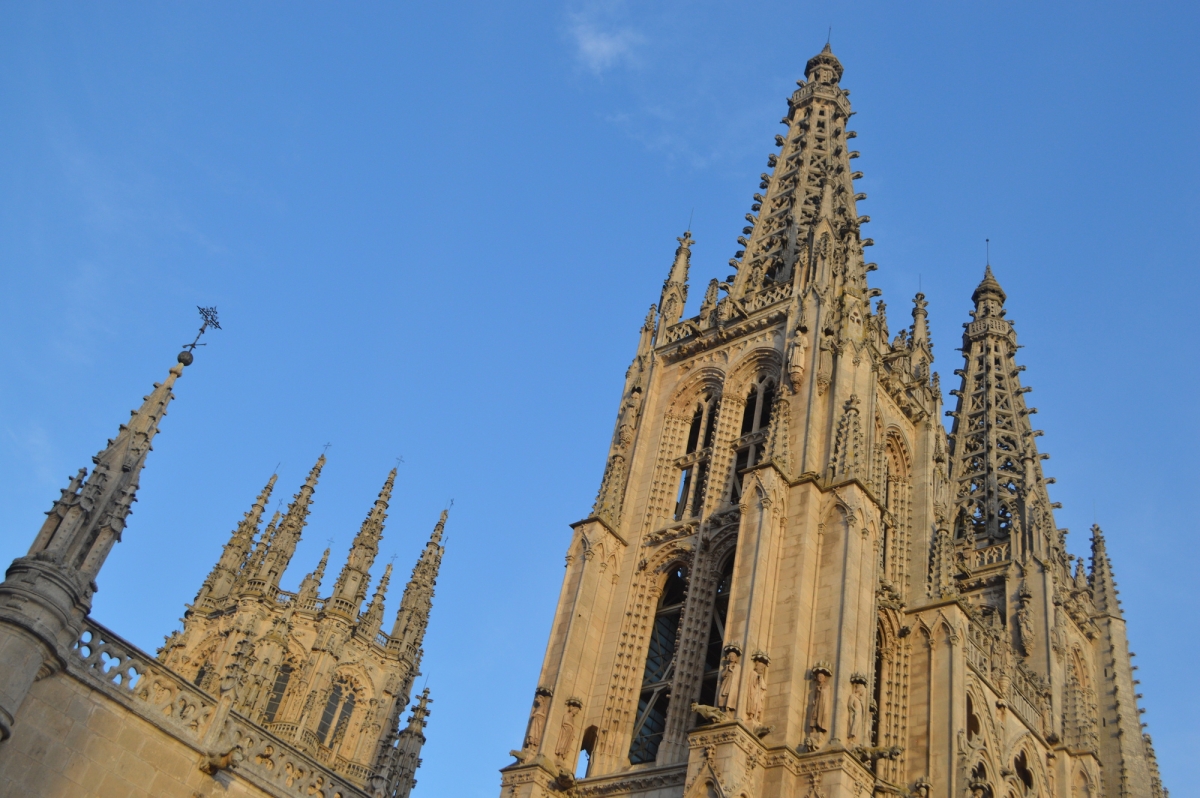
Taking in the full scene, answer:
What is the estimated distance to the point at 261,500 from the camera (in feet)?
190

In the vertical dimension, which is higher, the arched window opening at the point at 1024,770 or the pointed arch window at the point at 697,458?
the pointed arch window at the point at 697,458

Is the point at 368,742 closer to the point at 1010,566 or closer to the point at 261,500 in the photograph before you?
the point at 261,500

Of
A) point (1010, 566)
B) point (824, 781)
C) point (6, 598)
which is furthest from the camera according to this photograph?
point (1010, 566)

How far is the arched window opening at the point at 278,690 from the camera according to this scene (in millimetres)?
49312

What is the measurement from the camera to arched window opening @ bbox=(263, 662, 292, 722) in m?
49.3

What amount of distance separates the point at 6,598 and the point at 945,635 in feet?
76.7

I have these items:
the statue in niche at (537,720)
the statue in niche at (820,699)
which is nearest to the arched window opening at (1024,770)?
the statue in niche at (820,699)

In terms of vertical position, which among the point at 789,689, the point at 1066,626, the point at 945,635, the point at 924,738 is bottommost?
the point at 789,689

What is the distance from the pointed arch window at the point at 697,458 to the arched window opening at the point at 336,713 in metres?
23.0

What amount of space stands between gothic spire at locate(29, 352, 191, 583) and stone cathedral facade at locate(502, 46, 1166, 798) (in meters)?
11.8

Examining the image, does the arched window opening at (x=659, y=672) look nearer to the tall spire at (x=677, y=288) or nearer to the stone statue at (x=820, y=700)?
the stone statue at (x=820, y=700)

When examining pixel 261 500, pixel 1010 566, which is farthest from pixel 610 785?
pixel 261 500

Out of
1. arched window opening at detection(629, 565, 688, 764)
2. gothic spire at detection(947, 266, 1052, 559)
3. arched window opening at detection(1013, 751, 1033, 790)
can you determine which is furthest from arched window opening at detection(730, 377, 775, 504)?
gothic spire at detection(947, 266, 1052, 559)

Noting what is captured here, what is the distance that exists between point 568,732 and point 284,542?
96.8 feet
